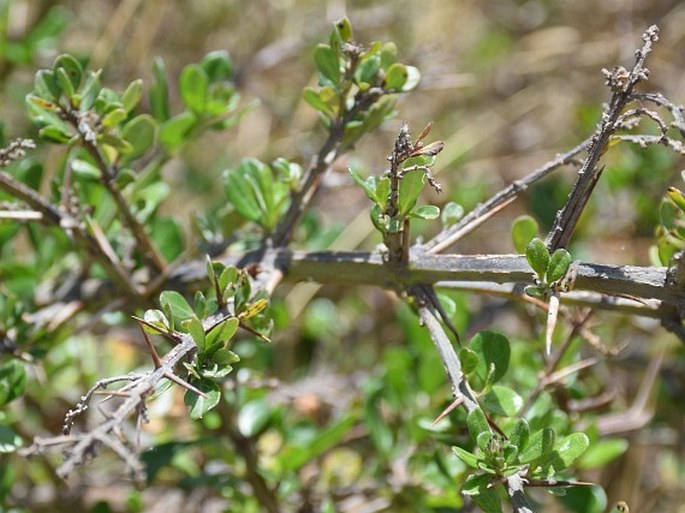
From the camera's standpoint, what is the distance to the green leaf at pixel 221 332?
0.76 metres

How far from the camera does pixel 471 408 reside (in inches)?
32.1

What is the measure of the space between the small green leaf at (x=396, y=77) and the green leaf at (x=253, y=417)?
0.62 metres

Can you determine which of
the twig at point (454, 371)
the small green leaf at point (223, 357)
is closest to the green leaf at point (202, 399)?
the small green leaf at point (223, 357)

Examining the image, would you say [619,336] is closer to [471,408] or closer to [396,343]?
[396,343]

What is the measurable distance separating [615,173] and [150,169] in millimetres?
954

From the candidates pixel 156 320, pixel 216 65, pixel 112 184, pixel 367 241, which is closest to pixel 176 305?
pixel 156 320

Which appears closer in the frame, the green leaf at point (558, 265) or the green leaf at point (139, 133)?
the green leaf at point (558, 265)

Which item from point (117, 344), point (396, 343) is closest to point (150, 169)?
point (117, 344)

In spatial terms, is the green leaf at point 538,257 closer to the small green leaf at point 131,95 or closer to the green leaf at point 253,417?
the small green leaf at point 131,95

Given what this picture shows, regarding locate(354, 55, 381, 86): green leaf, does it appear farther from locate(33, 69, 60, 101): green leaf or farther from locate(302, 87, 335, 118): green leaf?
locate(33, 69, 60, 101): green leaf

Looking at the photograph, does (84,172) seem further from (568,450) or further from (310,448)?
(568,450)

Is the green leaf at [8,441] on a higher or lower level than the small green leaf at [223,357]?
lower

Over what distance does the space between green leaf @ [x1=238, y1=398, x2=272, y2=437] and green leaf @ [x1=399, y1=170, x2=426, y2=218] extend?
635 mm

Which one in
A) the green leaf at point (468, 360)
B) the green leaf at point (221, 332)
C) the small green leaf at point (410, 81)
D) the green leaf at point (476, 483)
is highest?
the small green leaf at point (410, 81)
